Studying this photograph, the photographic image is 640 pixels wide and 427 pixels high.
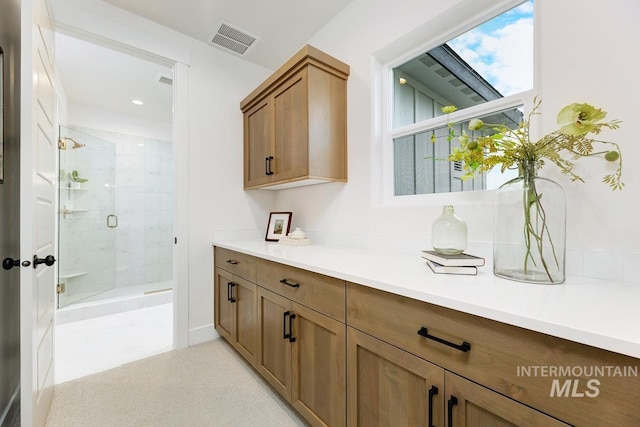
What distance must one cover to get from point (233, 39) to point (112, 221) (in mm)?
2958

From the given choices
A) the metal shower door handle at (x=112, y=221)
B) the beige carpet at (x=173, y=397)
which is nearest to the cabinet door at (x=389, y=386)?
the beige carpet at (x=173, y=397)

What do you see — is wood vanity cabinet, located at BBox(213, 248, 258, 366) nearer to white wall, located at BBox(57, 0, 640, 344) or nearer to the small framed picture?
white wall, located at BBox(57, 0, 640, 344)

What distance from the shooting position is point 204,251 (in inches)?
95.2

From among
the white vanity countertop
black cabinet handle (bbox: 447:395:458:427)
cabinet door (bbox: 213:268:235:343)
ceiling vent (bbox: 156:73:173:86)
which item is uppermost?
ceiling vent (bbox: 156:73:173:86)

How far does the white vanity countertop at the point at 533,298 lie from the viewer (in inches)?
22.2

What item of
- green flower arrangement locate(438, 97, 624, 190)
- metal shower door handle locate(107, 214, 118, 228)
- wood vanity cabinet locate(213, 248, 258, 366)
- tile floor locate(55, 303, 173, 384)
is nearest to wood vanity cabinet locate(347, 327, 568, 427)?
green flower arrangement locate(438, 97, 624, 190)

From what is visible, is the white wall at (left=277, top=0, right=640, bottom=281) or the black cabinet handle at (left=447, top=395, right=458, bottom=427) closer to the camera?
the black cabinet handle at (left=447, top=395, right=458, bottom=427)

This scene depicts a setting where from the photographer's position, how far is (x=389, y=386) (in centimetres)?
97

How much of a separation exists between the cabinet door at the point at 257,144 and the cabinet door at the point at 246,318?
85 centimetres

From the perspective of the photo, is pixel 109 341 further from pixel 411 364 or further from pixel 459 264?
pixel 459 264

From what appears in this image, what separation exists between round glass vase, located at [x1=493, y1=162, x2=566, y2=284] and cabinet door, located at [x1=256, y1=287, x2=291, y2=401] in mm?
999

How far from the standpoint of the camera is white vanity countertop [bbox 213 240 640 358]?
22.2 inches

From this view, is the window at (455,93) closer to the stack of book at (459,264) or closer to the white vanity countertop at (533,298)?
the stack of book at (459,264)

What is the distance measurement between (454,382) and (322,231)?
154 cm
